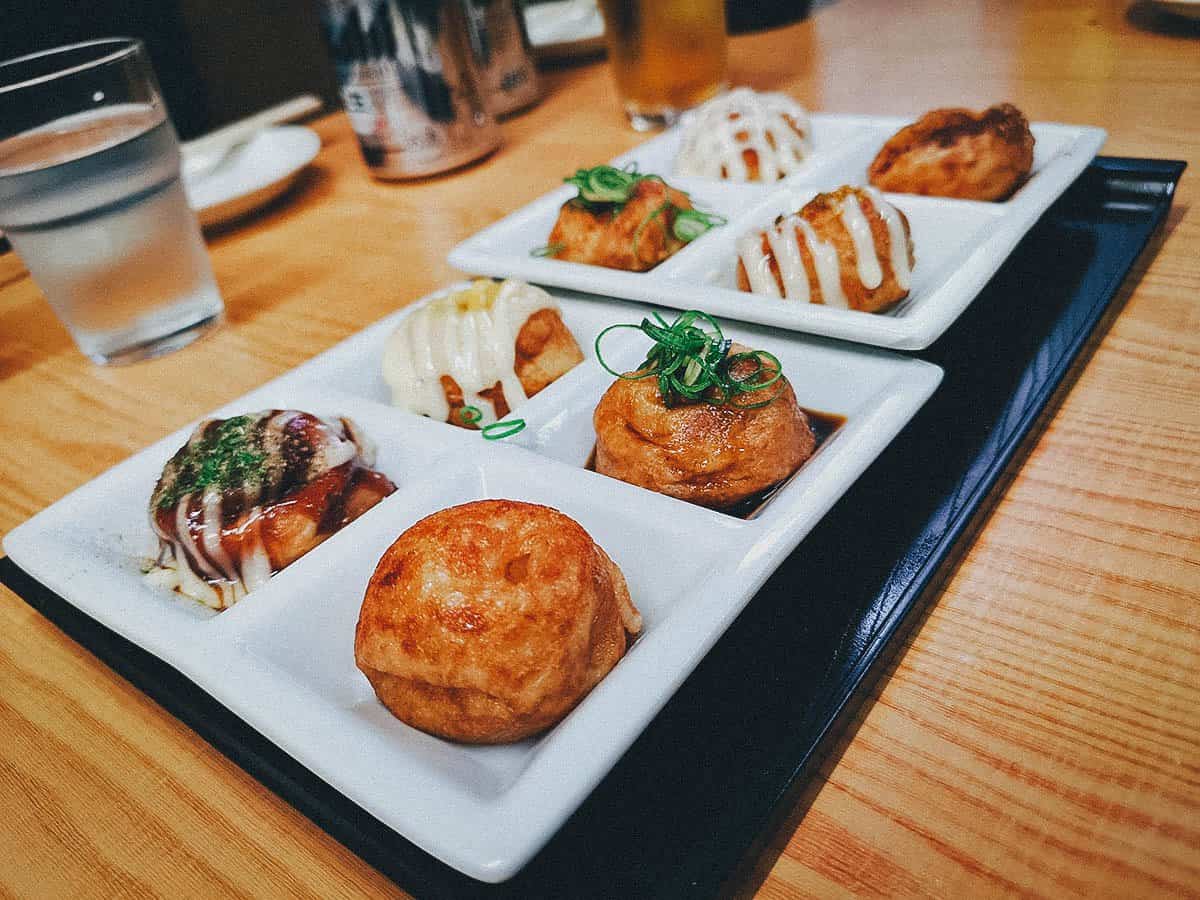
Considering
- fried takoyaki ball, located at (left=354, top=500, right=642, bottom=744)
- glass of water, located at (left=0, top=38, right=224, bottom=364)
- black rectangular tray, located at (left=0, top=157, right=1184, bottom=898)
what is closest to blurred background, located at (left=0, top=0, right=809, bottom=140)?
glass of water, located at (left=0, top=38, right=224, bottom=364)

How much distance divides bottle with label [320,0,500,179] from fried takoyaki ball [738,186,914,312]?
123 centimetres

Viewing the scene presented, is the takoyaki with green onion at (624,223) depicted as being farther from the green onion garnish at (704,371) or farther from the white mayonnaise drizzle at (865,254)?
the green onion garnish at (704,371)

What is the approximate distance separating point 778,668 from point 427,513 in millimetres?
505

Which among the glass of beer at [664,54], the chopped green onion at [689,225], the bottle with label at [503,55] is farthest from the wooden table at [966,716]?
the bottle with label at [503,55]

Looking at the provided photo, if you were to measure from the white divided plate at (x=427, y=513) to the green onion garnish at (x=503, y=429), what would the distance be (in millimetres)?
13

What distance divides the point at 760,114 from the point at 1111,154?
0.79 metres

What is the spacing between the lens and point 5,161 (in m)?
1.65

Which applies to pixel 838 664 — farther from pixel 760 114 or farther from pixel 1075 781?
pixel 760 114

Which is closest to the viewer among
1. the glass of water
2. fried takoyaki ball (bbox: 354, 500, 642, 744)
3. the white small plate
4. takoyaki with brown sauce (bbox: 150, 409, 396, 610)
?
fried takoyaki ball (bbox: 354, 500, 642, 744)

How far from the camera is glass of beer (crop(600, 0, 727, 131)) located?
2.50 m

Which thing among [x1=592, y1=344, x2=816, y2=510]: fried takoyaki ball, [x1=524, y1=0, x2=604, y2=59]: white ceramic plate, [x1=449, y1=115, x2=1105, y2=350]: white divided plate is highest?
[x1=524, y1=0, x2=604, y2=59]: white ceramic plate

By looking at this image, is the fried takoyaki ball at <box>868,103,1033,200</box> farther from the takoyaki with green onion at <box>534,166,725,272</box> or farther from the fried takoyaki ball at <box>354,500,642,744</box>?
the fried takoyaki ball at <box>354,500,642,744</box>

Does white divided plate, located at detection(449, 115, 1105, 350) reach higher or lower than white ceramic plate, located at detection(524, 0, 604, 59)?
lower

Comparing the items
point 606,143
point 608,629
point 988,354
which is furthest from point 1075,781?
point 606,143
